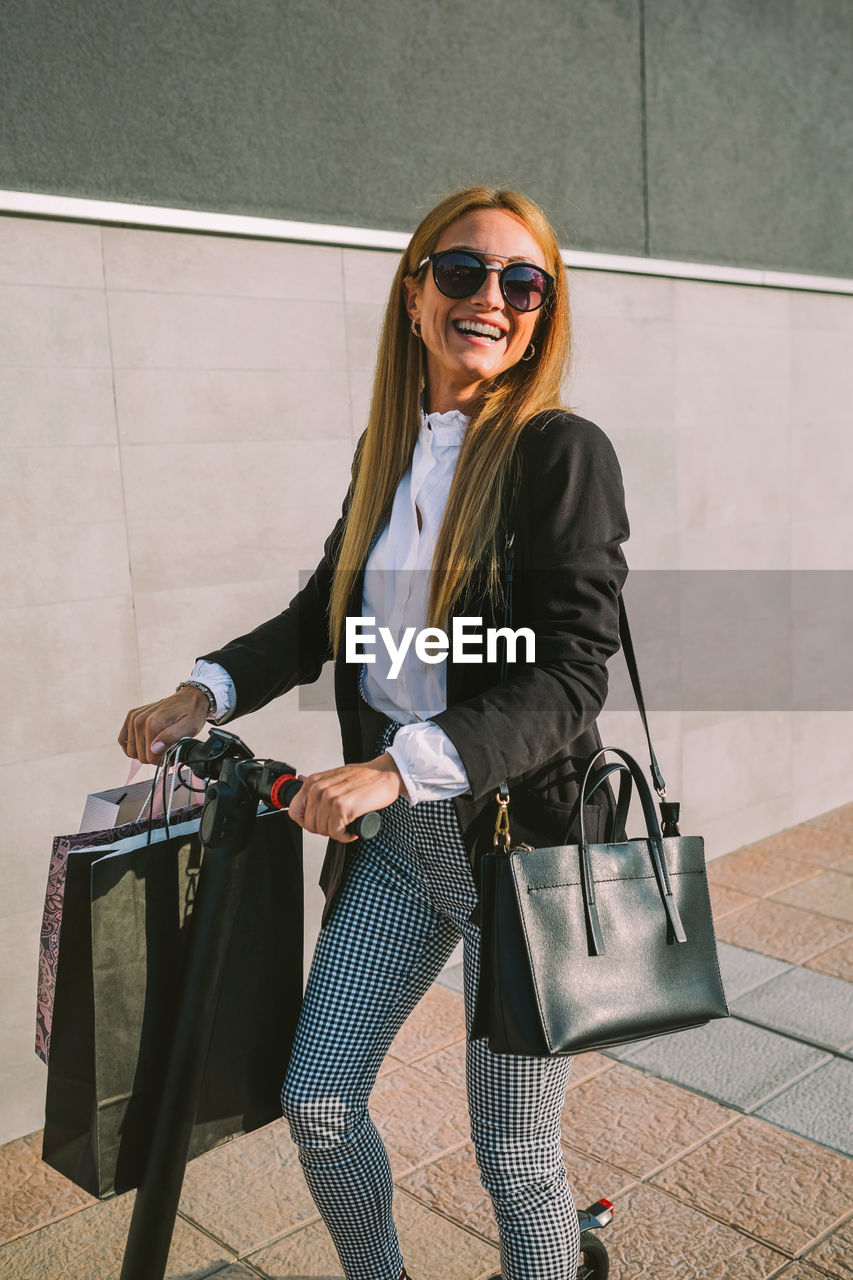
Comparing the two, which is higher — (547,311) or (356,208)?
(356,208)

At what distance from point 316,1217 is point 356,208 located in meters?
2.84

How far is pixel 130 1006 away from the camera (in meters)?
1.78

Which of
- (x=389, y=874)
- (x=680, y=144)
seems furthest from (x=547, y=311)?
(x=680, y=144)

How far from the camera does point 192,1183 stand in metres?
2.97

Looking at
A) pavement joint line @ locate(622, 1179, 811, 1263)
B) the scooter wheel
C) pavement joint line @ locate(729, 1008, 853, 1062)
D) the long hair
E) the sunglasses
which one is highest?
the sunglasses

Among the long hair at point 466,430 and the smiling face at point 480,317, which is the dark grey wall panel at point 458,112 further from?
the smiling face at point 480,317

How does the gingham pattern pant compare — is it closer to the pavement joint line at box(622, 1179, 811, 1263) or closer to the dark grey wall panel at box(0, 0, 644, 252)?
the pavement joint line at box(622, 1179, 811, 1263)

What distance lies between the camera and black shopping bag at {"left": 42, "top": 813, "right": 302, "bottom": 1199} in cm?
174

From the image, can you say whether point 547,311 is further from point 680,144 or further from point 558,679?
point 680,144

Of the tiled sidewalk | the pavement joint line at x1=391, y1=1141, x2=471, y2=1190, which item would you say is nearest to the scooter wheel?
the tiled sidewalk

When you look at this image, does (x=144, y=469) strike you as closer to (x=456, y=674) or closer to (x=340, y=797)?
(x=456, y=674)

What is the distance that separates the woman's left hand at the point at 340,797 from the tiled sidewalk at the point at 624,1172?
1.51 meters

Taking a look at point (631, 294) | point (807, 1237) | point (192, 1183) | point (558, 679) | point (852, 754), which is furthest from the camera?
point (852, 754)

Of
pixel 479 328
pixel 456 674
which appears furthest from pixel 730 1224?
pixel 479 328
